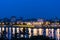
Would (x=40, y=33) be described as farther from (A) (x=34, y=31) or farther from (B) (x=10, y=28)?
(B) (x=10, y=28)

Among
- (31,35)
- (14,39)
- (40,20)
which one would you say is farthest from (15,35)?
(40,20)

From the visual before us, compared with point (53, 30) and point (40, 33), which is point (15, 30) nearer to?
point (40, 33)

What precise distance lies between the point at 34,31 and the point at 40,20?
34 cm

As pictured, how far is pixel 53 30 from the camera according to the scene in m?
4.27

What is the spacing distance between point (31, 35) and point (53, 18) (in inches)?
29.0

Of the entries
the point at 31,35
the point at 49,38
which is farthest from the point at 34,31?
the point at 49,38

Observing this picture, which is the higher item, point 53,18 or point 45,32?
point 53,18

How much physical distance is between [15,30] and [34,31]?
0.51m

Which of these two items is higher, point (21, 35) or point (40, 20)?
point (40, 20)

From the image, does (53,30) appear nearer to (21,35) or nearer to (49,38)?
(49,38)

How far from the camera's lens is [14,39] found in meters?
4.38

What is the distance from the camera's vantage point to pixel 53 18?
4262 mm

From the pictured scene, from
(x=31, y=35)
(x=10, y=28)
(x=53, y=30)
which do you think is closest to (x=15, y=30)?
(x=10, y=28)

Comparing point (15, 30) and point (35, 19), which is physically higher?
point (35, 19)
